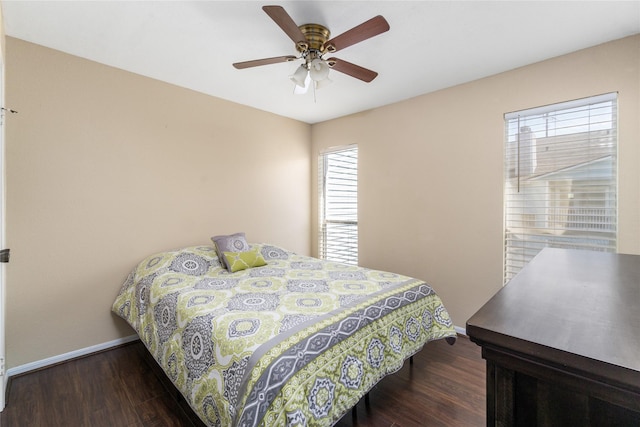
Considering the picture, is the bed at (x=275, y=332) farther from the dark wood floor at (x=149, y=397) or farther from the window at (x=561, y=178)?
the window at (x=561, y=178)

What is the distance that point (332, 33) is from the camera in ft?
6.55

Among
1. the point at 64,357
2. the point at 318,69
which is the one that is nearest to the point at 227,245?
the point at 64,357

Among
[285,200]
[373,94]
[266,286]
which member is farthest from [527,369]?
[285,200]

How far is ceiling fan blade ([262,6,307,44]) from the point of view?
4.58 feet

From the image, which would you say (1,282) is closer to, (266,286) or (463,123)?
(266,286)

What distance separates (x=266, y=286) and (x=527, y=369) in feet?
6.14

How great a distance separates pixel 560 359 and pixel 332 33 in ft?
7.11

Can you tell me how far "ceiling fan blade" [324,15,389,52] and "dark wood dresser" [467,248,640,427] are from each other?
1.44 m

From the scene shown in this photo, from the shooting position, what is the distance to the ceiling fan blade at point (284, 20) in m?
1.40

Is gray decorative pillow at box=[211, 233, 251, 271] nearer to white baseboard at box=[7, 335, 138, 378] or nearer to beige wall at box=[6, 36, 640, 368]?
beige wall at box=[6, 36, 640, 368]

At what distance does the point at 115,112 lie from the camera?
255 centimetres

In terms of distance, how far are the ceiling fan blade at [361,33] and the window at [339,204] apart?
2080mm

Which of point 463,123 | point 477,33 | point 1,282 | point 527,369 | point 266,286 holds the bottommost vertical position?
point 266,286

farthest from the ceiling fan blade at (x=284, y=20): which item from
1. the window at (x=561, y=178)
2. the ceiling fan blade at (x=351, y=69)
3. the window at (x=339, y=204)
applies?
the window at (x=339, y=204)
